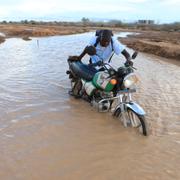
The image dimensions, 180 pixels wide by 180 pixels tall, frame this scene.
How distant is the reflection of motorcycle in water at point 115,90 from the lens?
5.86 m

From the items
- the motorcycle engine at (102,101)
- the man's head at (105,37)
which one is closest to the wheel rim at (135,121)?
the motorcycle engine at (102,101)

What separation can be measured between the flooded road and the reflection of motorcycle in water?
0.20 meters

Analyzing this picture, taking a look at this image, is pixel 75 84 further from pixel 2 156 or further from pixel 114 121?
A: pixel 2 156

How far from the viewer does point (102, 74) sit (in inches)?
253

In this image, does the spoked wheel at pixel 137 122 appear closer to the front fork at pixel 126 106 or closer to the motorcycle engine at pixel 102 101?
the front fork at pixel 126 106

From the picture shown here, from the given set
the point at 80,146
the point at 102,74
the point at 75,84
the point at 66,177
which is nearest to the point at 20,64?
the point at 75,84

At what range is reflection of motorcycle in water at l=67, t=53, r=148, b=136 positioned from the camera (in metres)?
5.86

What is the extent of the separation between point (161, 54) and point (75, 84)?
14.0m

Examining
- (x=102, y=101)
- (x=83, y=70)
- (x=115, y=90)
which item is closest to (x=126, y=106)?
(x=115, y=90)

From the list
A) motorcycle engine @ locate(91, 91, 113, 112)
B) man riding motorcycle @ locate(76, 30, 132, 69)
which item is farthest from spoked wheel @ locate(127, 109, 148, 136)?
man riding motorcycle @ locate(76, 30, 132, 69)

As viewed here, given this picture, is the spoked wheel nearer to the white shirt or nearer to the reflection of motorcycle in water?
the reflection of motorcycle in water

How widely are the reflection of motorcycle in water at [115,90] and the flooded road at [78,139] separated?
0.20 metres

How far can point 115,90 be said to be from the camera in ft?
20.7

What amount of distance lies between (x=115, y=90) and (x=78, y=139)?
129cm
